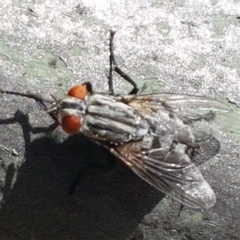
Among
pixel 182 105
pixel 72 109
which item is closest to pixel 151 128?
pixel 182 105

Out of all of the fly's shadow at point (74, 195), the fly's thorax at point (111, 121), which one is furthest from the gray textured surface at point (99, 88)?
the fly's thorax at point (111, 121)

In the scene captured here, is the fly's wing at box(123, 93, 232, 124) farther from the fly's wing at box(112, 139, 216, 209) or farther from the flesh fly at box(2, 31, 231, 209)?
the fly's wing at box(112, 139, 216, 209)

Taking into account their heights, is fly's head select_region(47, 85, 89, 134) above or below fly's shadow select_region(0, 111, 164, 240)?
above

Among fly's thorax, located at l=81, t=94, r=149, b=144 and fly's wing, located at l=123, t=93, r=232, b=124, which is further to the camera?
fly's thorax, located at l=81, t=94, r=149, b=144

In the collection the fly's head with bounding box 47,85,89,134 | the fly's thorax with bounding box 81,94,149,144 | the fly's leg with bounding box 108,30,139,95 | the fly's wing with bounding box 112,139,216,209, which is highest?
the fly's leg with bounding box 108,30,139,95

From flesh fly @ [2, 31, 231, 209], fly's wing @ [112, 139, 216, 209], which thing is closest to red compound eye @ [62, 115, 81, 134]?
flesh fly @ [2, 31, 231, 209]

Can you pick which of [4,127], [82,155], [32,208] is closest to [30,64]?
[4,127]

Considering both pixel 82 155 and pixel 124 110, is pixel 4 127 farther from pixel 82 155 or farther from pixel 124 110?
pixel 124 110

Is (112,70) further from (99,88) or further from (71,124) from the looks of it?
(71,124)

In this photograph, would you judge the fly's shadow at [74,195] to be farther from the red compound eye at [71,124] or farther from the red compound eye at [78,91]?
the red compound eye at [78,91]
